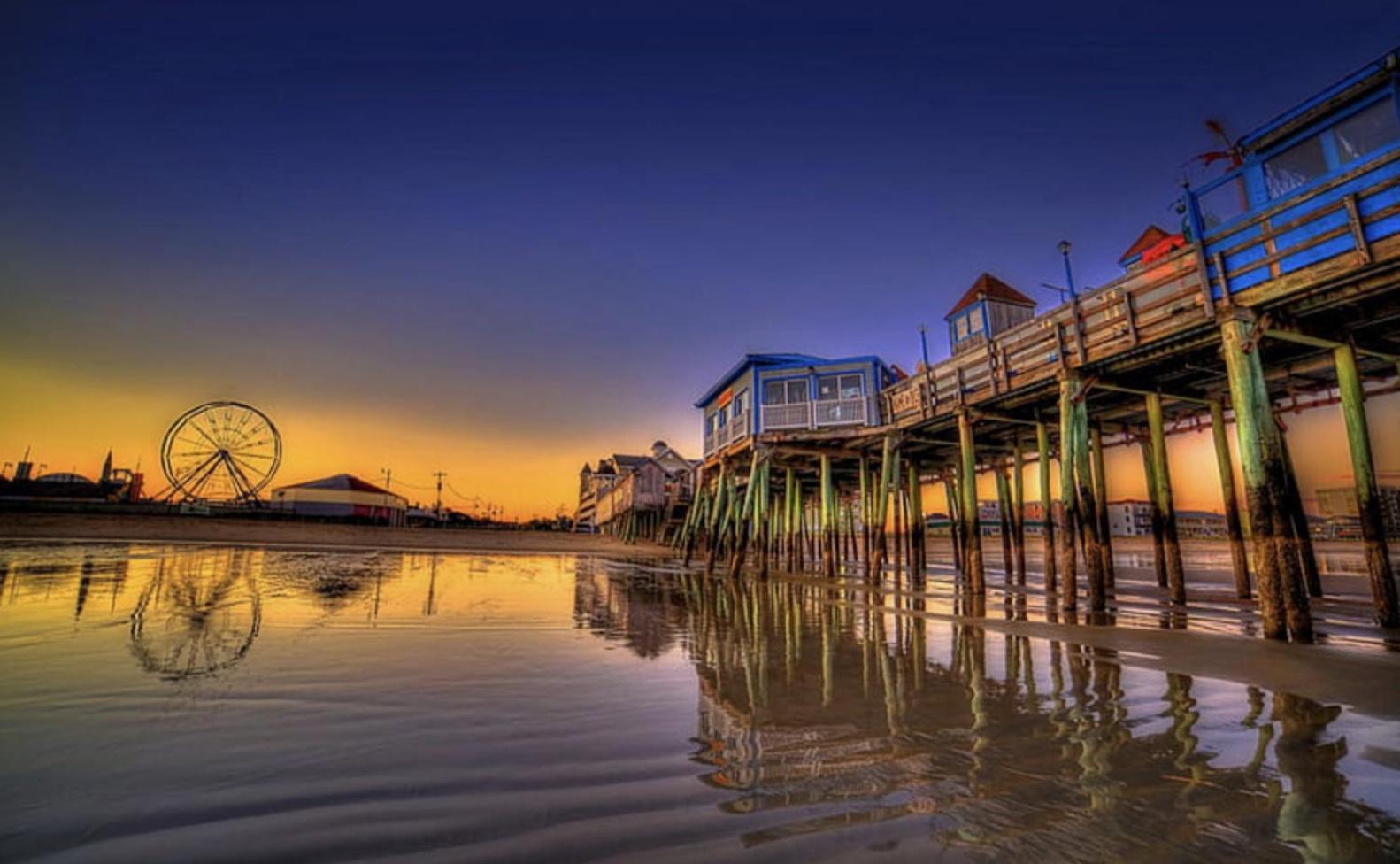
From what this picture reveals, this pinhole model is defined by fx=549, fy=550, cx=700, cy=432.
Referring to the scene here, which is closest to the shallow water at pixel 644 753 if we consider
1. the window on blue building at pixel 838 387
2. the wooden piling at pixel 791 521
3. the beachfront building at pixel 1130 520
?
the window on blue building at pixel 838 387

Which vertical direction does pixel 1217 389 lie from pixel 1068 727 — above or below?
above

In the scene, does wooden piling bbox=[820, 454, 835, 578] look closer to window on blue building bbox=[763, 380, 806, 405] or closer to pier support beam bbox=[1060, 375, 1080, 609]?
window on blue building bbox=[763, 380, 806, 405]

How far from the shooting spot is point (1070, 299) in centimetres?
1169

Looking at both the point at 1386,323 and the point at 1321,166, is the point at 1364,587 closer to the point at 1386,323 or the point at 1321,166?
the point at 1386,323

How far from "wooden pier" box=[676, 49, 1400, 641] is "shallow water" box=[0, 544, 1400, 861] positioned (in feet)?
16.9

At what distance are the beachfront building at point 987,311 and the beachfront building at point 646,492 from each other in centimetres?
2011

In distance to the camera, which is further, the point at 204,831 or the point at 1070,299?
the point at 1070,299

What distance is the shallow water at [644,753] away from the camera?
2119mm

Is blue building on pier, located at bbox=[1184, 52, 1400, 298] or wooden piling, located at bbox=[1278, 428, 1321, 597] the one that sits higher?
blue building on pier, located at bbox=[1184, 52, 1400, 298]

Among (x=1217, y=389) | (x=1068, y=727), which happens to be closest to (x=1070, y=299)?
→ (x=1217, y=389)

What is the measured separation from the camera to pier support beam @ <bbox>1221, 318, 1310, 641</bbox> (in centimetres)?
739

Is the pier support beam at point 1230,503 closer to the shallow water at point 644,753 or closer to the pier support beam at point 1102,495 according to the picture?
the pier support beam at point 1102,495

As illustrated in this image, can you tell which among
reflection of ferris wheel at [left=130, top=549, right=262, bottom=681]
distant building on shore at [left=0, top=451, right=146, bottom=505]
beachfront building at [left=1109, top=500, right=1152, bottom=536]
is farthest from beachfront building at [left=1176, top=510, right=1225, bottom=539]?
distant building on shore at [left=0, top=451, right=146, bottom=505]

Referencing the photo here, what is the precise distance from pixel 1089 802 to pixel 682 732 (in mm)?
2136
